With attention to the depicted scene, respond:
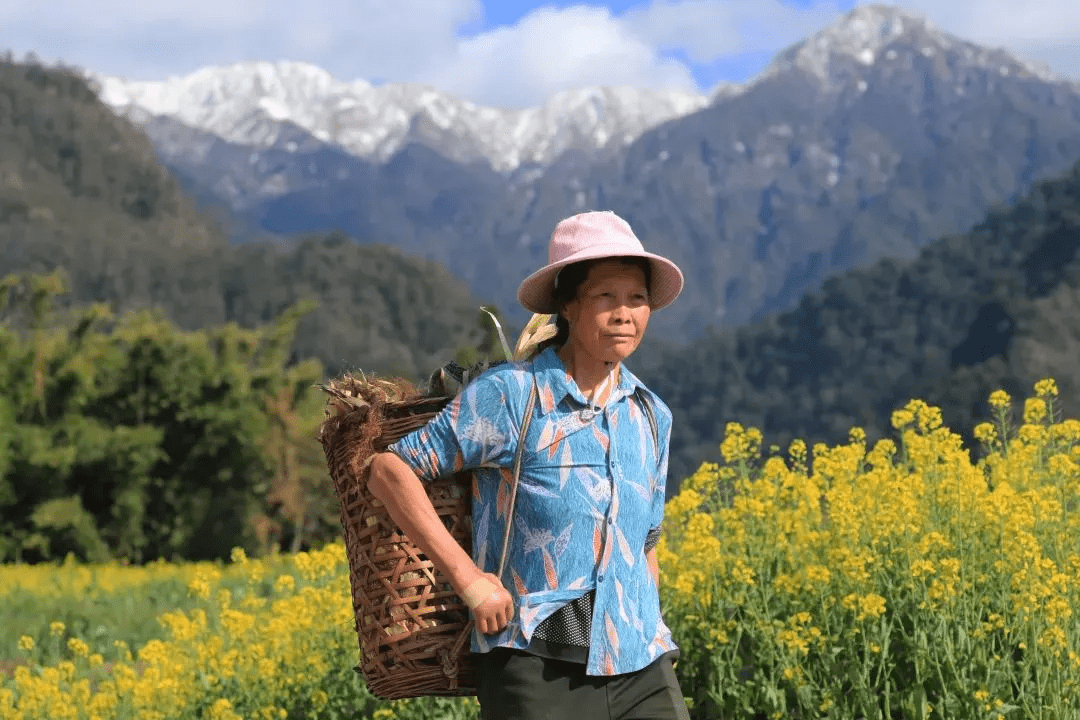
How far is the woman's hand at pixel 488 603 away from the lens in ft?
9.68

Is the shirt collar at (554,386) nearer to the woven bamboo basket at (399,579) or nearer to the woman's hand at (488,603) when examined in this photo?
the woven bamboo basket at (399,579)

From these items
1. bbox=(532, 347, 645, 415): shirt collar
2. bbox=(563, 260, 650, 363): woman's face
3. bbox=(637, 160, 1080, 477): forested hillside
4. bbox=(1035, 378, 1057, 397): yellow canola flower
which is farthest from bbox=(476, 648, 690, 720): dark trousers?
bbox=(637, 160, 1080, 477): forested hillside

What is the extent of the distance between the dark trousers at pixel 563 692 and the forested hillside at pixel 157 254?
6687 centimetres

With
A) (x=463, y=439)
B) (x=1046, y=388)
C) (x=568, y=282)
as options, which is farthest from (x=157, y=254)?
(x=463, y=439)

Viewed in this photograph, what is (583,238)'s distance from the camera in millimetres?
3080

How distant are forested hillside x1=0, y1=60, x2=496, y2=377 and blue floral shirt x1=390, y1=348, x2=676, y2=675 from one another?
219 ft

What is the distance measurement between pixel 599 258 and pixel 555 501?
1.83ft

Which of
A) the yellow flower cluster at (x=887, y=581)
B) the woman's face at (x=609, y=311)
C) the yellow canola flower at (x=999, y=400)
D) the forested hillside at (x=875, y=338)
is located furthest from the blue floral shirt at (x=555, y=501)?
the forested hillside at (x=875, y=338)

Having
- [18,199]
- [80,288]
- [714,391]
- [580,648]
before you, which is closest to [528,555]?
[580,648]

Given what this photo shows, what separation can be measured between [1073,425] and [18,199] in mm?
82357

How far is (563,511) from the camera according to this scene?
304cm

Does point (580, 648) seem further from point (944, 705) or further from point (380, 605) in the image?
point (944, 705)

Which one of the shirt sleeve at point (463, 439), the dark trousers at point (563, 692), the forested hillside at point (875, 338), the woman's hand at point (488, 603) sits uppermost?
the forested hillside at point (875, 338)

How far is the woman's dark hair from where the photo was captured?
123 inches
